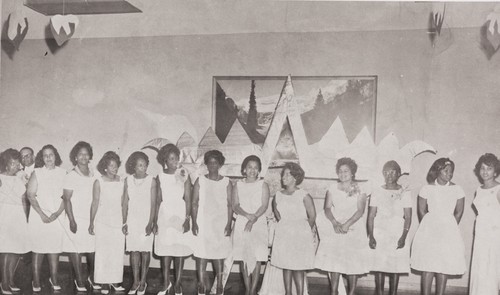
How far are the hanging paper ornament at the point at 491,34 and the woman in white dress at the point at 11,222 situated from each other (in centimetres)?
401

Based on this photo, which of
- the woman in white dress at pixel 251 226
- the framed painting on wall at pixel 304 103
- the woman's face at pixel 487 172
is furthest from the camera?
the framed painting on wall at pixel 304 103

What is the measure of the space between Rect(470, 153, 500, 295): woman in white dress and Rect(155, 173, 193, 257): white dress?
88.9 inches

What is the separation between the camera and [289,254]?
350 centimetres

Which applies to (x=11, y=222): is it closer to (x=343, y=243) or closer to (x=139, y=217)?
(x=139, y=217)

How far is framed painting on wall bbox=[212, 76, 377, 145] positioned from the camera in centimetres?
400

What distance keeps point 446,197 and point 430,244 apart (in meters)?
0.39

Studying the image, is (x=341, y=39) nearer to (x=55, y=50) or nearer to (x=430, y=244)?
(x=430, y=244)

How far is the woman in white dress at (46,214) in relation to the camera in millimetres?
3773

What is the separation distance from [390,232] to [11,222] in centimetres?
313

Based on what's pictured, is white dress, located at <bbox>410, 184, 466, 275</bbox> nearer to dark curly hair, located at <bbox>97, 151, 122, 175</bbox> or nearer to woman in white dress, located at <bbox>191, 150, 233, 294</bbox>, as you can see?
woman in white dress, located at <bbox>191, 150, 233, 294</bbox>

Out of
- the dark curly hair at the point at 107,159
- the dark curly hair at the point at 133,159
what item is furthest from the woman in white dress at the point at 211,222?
the dark curly hair at the point at 107,159

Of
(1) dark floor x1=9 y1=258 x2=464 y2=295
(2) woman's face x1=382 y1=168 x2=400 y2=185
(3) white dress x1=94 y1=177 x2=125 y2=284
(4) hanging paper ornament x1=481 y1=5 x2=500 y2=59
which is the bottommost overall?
(1) dark floor x1=9 y1=258 x2=464 y2=295

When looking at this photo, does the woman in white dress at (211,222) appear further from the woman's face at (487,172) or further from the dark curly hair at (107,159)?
the woman's face at (487,172)

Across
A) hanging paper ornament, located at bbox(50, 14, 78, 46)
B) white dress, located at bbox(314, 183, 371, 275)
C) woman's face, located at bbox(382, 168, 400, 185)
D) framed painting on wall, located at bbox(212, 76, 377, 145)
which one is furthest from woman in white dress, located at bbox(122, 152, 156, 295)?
woman's face, located at bbox(382, 168, 400, 185)
